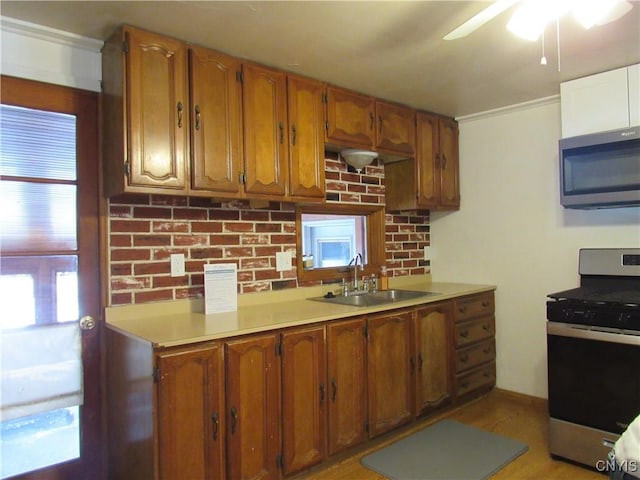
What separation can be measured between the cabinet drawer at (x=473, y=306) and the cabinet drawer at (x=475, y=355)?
234 mm

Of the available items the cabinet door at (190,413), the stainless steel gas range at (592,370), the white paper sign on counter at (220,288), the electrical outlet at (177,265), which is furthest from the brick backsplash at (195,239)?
the stainless steel gas range at (592,370)

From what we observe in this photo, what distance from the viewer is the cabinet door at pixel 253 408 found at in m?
1.94

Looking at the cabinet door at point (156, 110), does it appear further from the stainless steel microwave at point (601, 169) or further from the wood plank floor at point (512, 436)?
the stainless steel microwave at point (601, 169)

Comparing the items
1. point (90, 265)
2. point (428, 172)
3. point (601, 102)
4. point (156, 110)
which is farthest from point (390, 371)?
point (601, 102)

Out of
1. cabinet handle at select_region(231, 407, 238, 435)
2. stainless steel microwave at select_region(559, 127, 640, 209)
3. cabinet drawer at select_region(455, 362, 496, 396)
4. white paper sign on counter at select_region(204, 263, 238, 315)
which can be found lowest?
cabinet drawer at select_region(455, 362, 496, 396)

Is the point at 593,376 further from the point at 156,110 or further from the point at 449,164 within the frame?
the point at 156,110

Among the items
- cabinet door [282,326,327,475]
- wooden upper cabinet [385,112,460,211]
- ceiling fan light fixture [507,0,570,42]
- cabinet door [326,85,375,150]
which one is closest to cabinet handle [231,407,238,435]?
cabinet door [282,326,327,475]

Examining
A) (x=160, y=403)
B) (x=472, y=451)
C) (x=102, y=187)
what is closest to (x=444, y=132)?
(x=472, y=451)

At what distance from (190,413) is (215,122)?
4.47 feet

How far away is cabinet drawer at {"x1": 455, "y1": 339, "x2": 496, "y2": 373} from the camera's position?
3.16 meters

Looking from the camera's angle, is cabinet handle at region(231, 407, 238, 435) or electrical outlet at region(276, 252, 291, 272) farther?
electrical outlet at region(276, 252, 291, 272)

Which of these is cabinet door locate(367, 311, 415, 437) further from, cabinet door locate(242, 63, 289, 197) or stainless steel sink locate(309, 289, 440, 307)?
cabinet door locate(242, 63, 289, 197)

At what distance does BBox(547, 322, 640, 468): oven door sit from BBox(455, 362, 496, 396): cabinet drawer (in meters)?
0.75

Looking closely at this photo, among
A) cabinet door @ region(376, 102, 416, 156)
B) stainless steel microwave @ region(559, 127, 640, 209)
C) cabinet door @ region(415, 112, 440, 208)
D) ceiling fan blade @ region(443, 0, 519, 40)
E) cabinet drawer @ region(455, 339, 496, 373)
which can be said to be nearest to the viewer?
ceiling fan blade @ region(443, 0, 519, 40)
